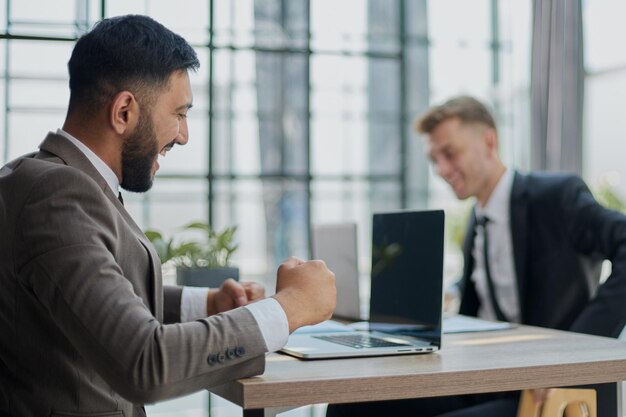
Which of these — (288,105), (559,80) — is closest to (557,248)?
(559,80)

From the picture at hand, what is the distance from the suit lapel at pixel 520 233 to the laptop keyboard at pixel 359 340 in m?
1.23

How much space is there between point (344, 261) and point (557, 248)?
91cm

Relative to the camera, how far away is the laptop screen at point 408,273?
2094 mm

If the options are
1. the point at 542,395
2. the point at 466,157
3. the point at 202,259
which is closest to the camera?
the point at 542,395

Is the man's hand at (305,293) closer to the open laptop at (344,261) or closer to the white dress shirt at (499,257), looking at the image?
the open laptop at (344,261)

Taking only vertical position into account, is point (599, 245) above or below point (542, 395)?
above

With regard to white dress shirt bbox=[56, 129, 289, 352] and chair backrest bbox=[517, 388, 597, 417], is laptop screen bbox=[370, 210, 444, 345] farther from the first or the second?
white dress shirt bbox=[56, 129, 289, 352]

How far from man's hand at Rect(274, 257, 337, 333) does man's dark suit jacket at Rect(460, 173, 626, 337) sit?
5.89ft

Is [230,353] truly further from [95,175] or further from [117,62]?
[117,62]

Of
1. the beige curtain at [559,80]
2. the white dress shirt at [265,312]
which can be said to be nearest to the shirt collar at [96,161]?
the white dress shirt at [265,312]

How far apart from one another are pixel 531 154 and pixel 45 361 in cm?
463

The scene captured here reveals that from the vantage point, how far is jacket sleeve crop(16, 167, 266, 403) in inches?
56.9

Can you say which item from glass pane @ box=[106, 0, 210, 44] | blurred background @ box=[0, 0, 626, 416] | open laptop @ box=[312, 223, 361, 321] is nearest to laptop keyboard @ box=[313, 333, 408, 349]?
open laptop @ box=[312, 223, 361, 321]

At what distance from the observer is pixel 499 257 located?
141 inches
